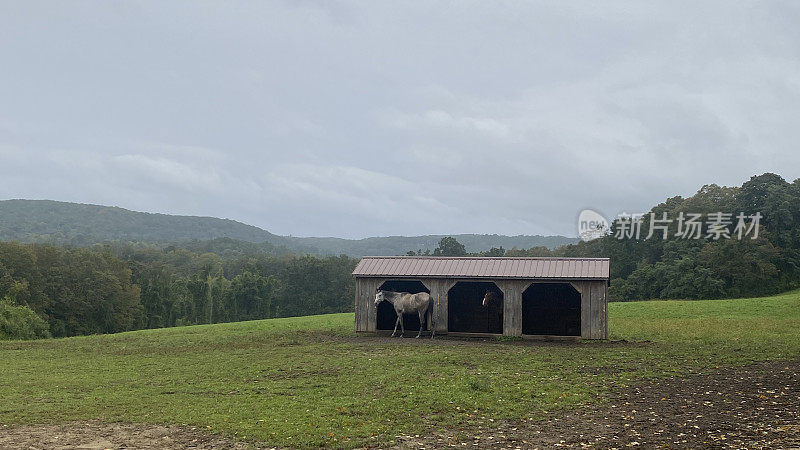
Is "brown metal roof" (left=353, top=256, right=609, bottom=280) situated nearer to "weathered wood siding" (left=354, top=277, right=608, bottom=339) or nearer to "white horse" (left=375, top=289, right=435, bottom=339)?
"weathered wood siding" (left=354, top=277, right=608, bottom=339)

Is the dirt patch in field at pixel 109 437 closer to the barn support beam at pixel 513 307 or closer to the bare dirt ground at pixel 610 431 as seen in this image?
the bare dirt ground at pixel 610 431

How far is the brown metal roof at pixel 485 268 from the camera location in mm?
A: 25781

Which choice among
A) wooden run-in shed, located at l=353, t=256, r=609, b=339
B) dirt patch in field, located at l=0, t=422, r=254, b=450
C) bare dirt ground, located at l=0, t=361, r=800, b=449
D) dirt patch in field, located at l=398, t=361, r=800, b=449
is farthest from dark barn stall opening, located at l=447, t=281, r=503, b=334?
dirt patch in field, located at l=0, t=422, r=254, b=450

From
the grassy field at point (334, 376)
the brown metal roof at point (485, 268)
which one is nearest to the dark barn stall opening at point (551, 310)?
the grassy field at point (334, 376)

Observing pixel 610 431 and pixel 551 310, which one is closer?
pixel 610 431

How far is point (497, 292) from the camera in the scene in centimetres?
3103

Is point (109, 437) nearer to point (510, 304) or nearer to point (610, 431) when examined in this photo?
point (610, 431)

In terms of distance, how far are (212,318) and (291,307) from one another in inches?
415

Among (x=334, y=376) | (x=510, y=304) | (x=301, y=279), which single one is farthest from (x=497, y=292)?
(x=301, y=279)

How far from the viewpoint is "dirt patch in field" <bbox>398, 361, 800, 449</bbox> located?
10.0 metres

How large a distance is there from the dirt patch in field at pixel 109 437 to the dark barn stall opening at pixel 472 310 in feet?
69.2

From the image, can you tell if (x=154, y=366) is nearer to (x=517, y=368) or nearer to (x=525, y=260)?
(x=517, y=368)

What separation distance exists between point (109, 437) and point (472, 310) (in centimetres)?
2257

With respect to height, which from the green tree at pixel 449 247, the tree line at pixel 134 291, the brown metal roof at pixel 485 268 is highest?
the green tree at pixel 449 247
